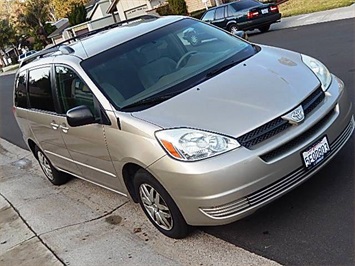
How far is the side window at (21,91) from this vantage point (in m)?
6.23

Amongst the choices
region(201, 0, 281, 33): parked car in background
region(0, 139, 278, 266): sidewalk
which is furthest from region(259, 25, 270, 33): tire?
region(0, 139, 278, 266): sidewalk

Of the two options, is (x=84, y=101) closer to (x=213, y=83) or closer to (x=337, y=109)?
(x=213, y=83)

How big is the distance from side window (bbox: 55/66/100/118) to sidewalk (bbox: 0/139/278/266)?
1165 millimetres

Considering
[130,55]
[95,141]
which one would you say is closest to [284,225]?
[95,141]

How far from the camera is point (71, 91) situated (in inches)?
189

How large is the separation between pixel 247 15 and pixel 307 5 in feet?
13.1

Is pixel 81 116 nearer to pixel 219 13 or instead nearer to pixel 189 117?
pixel 189 117

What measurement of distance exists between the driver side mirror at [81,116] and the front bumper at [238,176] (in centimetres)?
91

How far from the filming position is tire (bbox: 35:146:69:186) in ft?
20.8

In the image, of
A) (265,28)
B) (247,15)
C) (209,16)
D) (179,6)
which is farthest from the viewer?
(179,6)

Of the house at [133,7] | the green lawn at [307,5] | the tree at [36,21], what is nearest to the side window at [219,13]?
the green lawn at [307,5]

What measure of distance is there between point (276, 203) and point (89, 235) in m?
1.83

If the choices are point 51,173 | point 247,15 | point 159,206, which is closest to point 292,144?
point 159,206

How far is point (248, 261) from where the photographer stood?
342 centimetres
